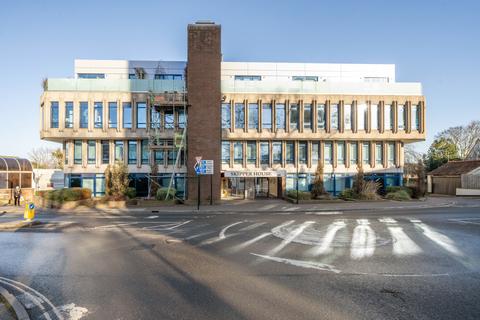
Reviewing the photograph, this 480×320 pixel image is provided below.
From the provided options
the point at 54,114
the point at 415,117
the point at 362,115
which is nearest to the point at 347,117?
the point at 362,115

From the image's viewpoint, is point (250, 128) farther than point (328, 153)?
No

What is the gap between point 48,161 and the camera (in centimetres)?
8219

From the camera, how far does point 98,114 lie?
3094 cm

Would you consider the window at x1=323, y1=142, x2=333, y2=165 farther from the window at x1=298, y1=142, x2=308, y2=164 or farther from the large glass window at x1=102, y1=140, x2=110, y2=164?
the large glass window at x1=102, y1=140, x2=110, y2=164

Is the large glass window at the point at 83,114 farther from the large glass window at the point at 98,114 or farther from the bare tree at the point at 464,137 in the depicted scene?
the bare tree at the point at 464,137

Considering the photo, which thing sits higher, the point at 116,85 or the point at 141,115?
the point at 116,85

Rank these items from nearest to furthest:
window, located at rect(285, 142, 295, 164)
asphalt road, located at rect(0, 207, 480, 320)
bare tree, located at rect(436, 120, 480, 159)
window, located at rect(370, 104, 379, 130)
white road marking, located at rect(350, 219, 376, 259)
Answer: asphalt road, located at rect(0, 207, 480, 320) < white road marking, located at rect(350, 219, 376, 259) < window, located at rect(285, 142, 295, 164) < window, located at rect(370, 104, 379, 130) < bare tree, located at rect(436, 120, 480, 159)

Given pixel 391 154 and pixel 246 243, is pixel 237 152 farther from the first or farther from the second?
pixel 246 243

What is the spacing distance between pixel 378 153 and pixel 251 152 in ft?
47.6

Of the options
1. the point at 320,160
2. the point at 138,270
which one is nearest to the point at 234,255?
the point at 138,270

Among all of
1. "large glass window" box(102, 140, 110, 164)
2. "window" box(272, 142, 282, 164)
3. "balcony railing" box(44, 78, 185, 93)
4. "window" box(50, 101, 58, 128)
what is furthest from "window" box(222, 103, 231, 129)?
"window" box(50, 101, 58, 128)

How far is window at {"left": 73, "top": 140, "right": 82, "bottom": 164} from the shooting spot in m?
31.2

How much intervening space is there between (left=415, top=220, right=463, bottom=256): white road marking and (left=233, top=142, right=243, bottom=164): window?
20301mm

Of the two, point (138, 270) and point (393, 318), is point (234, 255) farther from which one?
point (393, 318)
